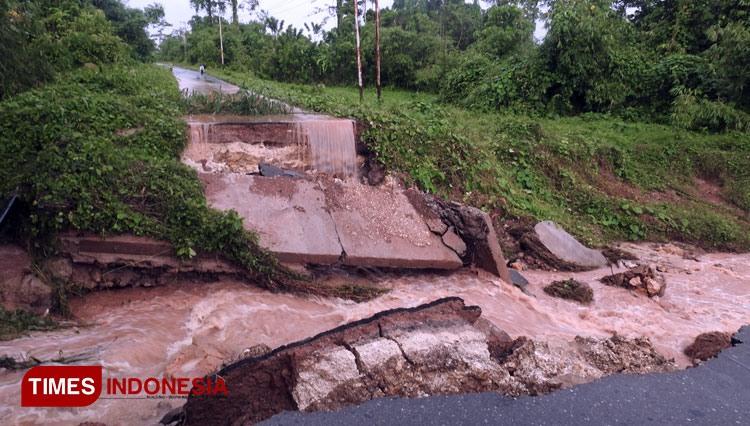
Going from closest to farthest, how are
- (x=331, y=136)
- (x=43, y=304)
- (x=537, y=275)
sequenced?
(x=43, y=304)
(x=537, y=275)
(x=331, y=136)

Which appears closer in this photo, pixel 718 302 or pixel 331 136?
pixel 718 302

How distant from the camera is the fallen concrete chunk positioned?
6395mm

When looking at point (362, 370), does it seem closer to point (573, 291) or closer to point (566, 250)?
point (573, 291)

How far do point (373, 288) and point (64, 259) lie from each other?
2676 millimetres

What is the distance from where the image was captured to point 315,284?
4.61 metres

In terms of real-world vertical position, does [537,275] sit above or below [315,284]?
below

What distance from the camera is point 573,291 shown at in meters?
5.25

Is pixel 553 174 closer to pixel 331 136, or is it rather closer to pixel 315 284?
pixel 331 136

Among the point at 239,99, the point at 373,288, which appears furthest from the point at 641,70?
the point at 373,288

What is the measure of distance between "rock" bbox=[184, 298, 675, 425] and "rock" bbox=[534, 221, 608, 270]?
3179 mm

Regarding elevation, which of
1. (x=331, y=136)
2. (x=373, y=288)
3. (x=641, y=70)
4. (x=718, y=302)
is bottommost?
(x=718, y=302)

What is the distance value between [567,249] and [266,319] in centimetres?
423

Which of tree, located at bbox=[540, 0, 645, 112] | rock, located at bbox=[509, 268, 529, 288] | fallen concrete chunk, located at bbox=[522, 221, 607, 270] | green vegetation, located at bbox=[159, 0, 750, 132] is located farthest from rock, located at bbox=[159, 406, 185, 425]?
tree, located at bbox=[540, 0, 645, 112]

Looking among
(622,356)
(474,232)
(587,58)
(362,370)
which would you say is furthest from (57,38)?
(622,356)
